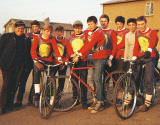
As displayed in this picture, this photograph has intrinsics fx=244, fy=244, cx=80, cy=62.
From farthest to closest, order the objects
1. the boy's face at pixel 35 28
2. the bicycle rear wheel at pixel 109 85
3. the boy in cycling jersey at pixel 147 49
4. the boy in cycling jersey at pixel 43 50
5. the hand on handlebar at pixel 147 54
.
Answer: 1. the boy's face at pixel 35 28
2. the bicycle rear wheel at pixel 109 85
3. the boy in cycling jersey at pixel 43 50
4. the boy in cycling jersey at pixel 147 49
5. the hand on handlebar at pixel 147 54

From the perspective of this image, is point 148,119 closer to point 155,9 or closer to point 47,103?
point 47,103

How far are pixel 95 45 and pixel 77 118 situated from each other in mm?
1612

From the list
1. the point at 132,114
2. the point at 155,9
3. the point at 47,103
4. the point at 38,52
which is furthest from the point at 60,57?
the point at 155,9

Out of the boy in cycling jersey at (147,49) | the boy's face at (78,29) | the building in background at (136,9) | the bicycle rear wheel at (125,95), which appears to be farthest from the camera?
the building in background at (136,9)

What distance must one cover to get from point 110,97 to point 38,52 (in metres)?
1.99

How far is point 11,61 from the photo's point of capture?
543cm

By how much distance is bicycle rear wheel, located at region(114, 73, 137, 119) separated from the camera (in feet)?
15.9

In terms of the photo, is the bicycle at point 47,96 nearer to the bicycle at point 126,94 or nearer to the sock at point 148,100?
the bicycle at point 126,94

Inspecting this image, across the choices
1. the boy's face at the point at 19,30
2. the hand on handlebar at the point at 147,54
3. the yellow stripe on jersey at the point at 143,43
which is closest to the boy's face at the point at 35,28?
the boy's face at the point at 19,30

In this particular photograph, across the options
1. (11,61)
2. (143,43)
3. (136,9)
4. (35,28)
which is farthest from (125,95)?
(136,9)

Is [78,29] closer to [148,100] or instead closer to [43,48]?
[43,48]

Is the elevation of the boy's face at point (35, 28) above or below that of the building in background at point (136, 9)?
below

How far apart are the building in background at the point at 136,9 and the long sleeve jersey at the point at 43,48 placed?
21116mm

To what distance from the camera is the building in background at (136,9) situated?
2553 centimetres
